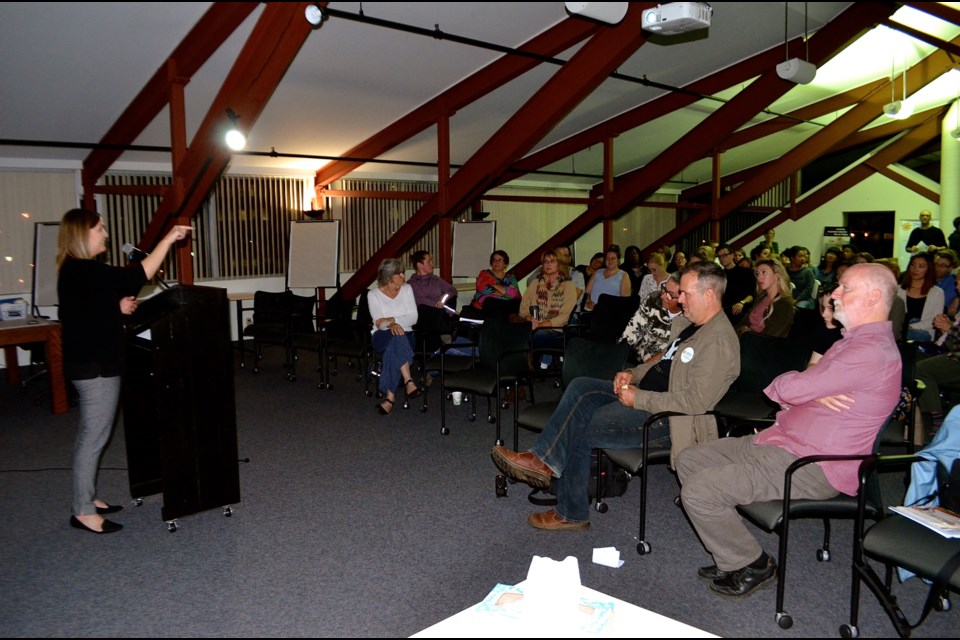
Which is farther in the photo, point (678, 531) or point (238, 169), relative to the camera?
point (238, 169)

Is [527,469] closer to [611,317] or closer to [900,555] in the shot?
[900,555]

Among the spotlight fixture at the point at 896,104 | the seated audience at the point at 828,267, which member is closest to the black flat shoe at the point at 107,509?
the seated audience at the point at 828,267

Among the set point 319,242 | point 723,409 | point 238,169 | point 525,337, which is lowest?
point 723,409

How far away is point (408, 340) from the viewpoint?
6184 mm

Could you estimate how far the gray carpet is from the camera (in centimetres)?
283

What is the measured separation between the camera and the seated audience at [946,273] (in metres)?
6.17

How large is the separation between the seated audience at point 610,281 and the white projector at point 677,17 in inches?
122

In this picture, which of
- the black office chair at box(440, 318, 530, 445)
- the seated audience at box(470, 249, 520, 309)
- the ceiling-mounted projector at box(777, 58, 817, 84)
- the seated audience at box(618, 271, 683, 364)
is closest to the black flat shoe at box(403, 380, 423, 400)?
the black office chair at box(440, 318, 530, 445)

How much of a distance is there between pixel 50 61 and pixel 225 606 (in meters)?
4.90

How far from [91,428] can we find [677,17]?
173 inches

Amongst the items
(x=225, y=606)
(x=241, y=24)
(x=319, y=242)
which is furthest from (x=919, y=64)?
(x=225, y=606)

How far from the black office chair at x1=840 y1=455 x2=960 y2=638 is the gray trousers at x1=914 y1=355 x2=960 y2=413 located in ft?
7.65

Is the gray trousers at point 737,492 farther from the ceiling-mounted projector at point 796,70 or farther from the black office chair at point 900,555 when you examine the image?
the ceiling-mounted projector at point 796,70

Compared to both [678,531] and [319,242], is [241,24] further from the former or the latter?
[678,531]
